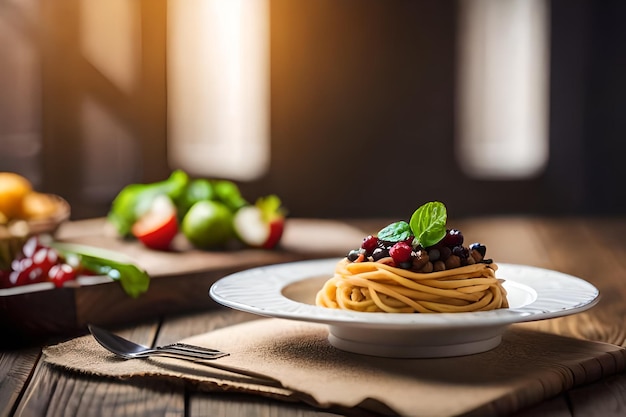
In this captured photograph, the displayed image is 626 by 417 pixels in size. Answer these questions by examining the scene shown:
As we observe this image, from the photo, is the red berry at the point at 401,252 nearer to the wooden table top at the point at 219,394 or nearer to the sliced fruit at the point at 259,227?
the wooden table top at the point at 219,394

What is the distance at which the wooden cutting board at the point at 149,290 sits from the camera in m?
1.78

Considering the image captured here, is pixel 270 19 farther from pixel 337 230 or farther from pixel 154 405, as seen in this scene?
pixel 154 405

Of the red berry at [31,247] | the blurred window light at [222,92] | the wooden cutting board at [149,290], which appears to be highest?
the blurred window light at [222,92]

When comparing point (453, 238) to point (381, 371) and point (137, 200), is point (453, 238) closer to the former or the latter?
point (381, 371)

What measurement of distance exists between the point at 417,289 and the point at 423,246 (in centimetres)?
8

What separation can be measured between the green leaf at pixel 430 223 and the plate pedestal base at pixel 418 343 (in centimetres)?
17

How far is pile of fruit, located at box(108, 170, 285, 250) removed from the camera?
2.64 meters

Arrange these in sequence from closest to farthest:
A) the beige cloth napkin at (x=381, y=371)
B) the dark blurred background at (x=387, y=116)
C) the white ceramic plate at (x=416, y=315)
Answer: the beige cloth napkin at (x=381, y=371), the white ceramic plate at (x=416, y=315), the dark blurred background at (x=387, y=116)

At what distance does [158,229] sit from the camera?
2.61 meters

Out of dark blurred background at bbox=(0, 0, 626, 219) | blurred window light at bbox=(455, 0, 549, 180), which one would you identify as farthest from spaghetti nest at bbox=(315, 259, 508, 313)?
blurred window light at bbox=(455, 0, 549, 180)

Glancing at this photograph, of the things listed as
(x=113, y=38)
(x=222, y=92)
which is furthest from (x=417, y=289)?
(x=222, y=92)

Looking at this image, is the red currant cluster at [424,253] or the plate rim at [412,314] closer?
the plate rim at [412,314]

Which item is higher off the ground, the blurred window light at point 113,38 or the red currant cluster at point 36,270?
the blurred window light at point 113,38

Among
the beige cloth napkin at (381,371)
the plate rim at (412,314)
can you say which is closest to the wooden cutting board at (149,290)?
the beige cloth napkin at (381,371)
